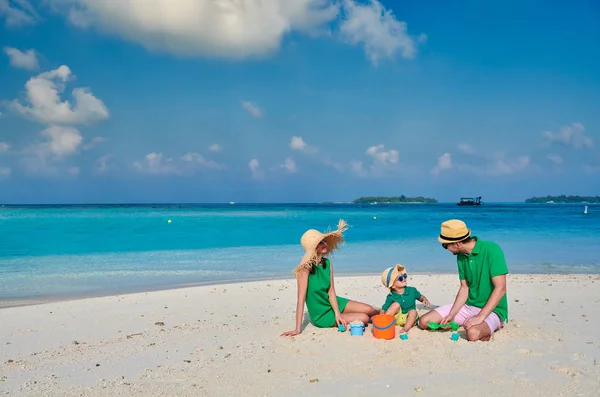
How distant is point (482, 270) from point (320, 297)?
84.7 inches

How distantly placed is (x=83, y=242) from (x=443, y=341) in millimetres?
23834

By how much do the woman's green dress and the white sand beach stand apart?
0.19 m

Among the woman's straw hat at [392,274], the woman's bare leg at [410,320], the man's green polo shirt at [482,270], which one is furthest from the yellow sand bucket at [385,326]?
the man's green polo shirt at [482,270]

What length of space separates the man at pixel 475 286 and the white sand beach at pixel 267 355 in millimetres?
225

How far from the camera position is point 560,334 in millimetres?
6426

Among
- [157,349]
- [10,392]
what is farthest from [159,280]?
[10,392]

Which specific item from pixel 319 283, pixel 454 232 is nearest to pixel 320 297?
pixel 319 283

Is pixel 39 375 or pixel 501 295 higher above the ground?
pixel 501 295

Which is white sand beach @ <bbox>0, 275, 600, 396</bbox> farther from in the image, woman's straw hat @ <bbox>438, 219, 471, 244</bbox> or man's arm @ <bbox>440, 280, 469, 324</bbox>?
woman's straw hat @ <bbox>438, 219, 471, 244</bbox>

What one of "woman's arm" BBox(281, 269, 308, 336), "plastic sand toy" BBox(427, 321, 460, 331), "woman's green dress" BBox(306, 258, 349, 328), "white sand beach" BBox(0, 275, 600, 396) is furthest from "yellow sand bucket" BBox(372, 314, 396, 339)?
"woman's arm" BBox(281, 269, 308, 336)

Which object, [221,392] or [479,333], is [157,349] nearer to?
[221,392]

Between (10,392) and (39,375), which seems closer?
(10,392)

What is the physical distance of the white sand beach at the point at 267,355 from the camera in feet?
15.3

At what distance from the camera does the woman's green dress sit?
6715 millimetres
